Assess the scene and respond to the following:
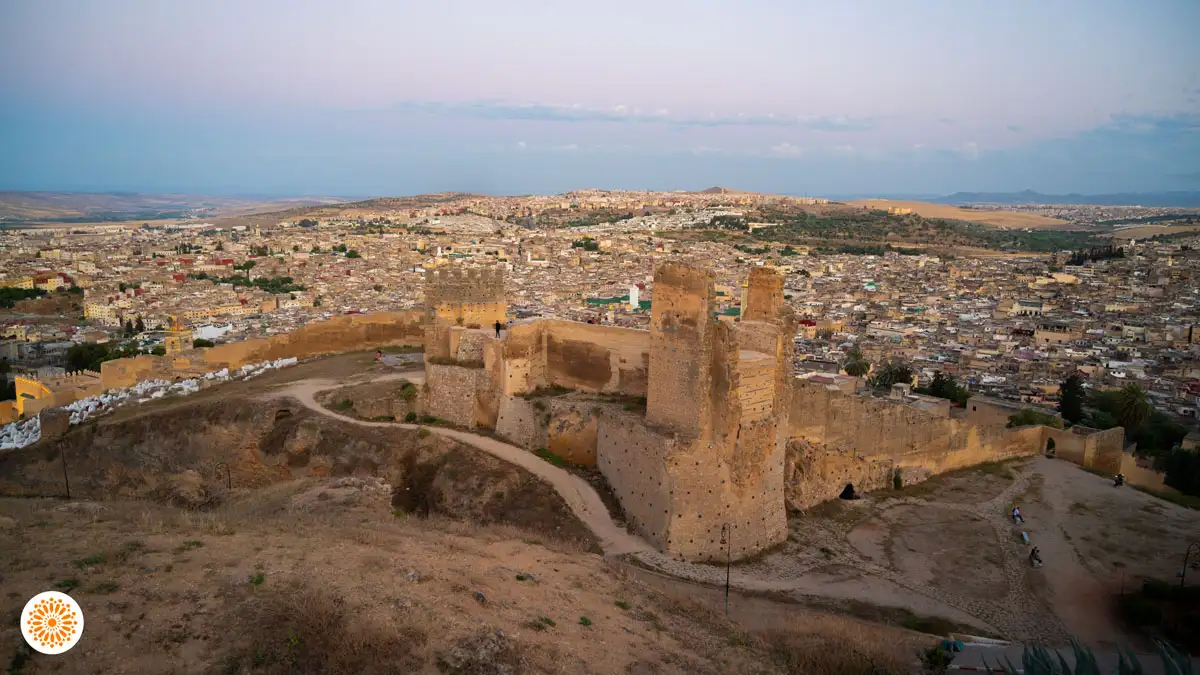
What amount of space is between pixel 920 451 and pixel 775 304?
7.62 metres

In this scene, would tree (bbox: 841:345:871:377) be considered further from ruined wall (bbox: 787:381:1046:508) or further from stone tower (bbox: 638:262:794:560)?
stone tower (bbox: 638:262:794:560)

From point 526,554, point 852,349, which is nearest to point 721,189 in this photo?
point 852,349

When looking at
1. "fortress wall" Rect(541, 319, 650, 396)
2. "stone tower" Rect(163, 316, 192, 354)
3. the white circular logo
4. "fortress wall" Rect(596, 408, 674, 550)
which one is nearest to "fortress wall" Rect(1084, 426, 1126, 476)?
"fortress wall" Rect(541, 319, 650, 396)

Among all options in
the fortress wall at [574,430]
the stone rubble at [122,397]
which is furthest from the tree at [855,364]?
the stone rubble at [122,397]

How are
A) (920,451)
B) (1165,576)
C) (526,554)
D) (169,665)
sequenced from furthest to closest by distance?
(920,451), (1165,576), (526,554), (169,665)

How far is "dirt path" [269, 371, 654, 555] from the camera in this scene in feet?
47.1

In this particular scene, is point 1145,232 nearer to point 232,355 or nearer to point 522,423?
point 522,423

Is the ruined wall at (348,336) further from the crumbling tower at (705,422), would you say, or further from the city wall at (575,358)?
the crumbling tower at (705,422)

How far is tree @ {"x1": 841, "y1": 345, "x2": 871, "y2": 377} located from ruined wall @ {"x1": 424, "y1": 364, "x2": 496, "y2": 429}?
16722 millimetres

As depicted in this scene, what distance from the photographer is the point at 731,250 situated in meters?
82.2

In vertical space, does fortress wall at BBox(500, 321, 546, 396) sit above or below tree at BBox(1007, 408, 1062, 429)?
above

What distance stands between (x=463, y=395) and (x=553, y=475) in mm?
4155

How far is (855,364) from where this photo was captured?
→ 32.7m

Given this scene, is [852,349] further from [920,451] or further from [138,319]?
[138,319]
